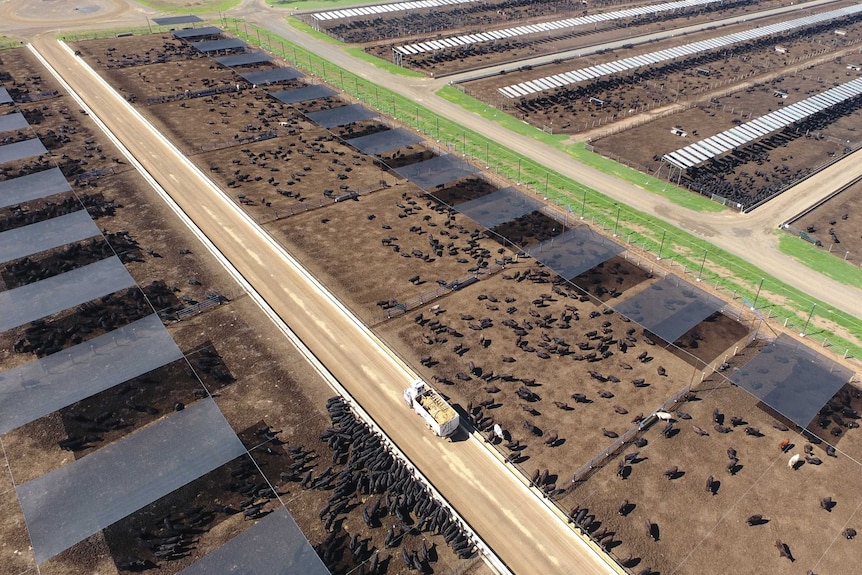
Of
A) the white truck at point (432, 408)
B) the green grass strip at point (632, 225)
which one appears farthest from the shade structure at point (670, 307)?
the white truck at point (432, 408)

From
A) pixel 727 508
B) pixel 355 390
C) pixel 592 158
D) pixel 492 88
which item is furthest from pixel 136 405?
pixel 492 88

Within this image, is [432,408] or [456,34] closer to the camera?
[432,408]

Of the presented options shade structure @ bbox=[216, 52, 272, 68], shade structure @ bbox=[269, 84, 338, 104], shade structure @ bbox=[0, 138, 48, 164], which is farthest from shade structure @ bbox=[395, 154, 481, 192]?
shade structure @ bbox=[216, 52, 272, 68]

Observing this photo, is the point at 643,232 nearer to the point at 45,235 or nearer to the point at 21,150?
the point at 45,235

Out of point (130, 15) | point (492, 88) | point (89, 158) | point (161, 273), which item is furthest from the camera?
point (130, 15)

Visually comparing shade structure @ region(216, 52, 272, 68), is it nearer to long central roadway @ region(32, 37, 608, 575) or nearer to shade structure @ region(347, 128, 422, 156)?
long central roadway @ region(32, 37, 608, 575)

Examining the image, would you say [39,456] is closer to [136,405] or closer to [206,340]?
[136,405]

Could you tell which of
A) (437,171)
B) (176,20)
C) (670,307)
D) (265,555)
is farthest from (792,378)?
(176,20)

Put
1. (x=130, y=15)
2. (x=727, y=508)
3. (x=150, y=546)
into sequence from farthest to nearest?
(x=130, y=15) < (x=727, y=508) < (x=150, y=546)
